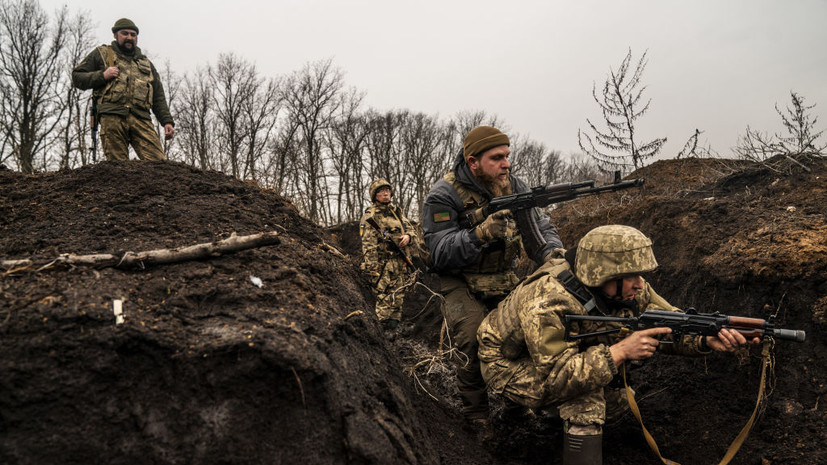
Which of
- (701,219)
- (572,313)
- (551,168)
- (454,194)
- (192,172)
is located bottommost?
(572,313)

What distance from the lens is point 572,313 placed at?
9.97 feet

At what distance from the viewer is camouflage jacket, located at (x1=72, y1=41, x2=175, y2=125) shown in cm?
523

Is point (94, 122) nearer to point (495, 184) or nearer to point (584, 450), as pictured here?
point (495, 184)

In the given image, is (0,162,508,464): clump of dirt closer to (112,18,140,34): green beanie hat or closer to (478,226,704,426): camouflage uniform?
(478,226,704,426): camouflage uniform

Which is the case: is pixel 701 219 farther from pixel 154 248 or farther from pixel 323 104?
pixel 323 104

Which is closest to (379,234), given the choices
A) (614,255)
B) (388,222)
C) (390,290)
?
(388,222)

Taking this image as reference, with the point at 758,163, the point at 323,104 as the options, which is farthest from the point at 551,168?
the point at 758,163

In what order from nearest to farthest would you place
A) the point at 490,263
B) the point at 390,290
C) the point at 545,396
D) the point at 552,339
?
the point at 552,339, the point at 545,396, the point at 490,263, the point at 390,290

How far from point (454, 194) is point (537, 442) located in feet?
6.75

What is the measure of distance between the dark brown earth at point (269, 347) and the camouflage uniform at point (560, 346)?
0.65 m

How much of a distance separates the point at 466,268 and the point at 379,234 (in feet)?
11.4

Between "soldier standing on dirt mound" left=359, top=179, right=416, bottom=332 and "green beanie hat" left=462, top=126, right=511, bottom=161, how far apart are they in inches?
139

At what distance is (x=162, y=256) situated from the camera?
2.46 meters

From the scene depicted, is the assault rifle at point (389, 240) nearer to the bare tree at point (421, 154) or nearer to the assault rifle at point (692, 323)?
the assault rifle at point (692, 323)
